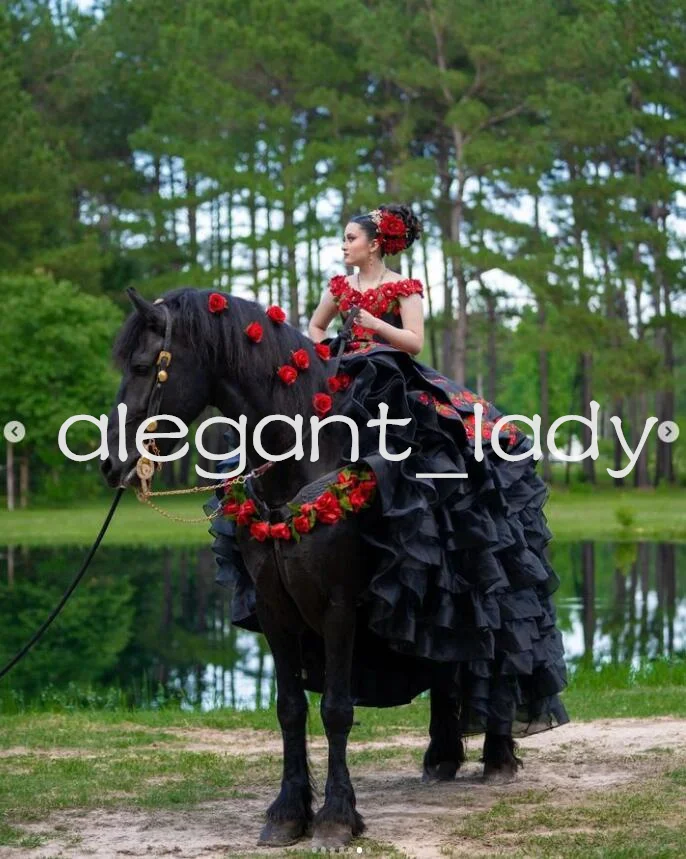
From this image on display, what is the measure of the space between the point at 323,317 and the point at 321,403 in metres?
1.02

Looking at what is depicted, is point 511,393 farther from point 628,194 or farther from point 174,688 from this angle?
point 174,688

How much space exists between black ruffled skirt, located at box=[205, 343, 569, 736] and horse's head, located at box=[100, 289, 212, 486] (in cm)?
73

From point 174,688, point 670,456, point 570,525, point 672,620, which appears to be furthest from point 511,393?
point 174,688

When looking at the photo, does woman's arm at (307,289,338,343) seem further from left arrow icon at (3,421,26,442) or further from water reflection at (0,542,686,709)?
left arrow icon at (3,421,26,442)

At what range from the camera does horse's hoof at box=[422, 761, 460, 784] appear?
7344mm

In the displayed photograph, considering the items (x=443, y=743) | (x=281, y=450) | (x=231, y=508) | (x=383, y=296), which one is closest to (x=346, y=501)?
(x=281, y=450)

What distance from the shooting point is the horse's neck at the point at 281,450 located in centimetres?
589

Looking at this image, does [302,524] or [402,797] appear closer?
[302,524]

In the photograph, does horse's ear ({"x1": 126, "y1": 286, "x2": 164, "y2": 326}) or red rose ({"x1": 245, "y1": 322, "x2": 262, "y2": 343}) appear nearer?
horse's ear ({"x1": 126, "y1": 286, "x2": 164, "y2": 326})

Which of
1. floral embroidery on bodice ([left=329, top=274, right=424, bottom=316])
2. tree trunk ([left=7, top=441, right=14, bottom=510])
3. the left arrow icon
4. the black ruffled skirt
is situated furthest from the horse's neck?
tree trunk ([left=7, top=441, right=14, bottom=510])

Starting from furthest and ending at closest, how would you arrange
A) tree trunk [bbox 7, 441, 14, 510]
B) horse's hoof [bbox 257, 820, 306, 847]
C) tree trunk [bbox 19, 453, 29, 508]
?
tree trunk [bbox 19, 453, 29, 508] → tree trunk [bbox 7, 441, 14, 510] → horse's hoof [bbox 257, 820, 306, 847]

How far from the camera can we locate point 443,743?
7387 millimetres

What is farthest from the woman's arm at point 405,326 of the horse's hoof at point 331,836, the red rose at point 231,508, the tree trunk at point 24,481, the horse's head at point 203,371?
the tree trunk at point 24,481

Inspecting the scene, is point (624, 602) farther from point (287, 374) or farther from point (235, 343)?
point (235, 343)
